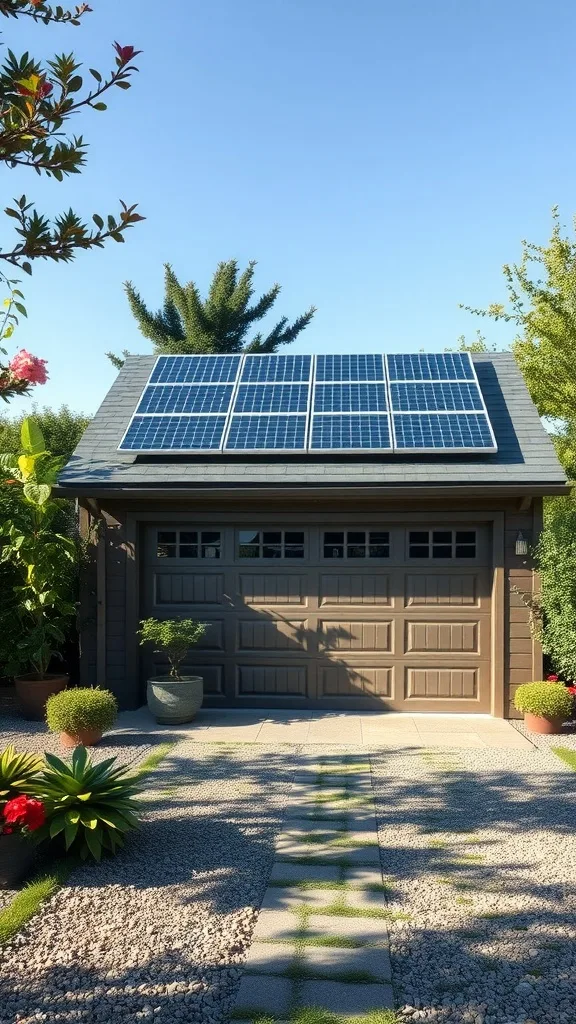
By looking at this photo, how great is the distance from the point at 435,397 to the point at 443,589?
8.81 ft

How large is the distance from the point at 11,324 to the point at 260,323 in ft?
83.3

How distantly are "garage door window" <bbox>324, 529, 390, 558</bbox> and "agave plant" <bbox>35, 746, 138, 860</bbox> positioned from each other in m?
5.07

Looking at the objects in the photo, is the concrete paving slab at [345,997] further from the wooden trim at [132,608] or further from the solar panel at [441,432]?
the solar panel at [441,432]

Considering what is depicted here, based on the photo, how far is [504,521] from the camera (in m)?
9.47

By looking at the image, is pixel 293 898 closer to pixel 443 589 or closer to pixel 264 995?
pixel 264 995

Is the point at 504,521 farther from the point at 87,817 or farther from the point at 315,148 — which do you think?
the point at 315,148

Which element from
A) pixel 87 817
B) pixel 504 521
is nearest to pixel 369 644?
pixel 504 521

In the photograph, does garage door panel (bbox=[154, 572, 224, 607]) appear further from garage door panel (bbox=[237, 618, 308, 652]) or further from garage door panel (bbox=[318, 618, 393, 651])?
garage door panel (bbox=[318, 618, 393, 651])

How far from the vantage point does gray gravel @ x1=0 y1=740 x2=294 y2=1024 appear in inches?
131

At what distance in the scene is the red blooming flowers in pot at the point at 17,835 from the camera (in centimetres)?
444

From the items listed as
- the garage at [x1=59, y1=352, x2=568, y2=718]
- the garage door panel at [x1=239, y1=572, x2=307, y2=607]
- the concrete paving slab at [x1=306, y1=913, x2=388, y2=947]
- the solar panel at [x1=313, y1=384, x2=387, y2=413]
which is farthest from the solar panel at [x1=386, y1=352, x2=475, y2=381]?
the concrete paving slab at [x1=306, y1=913, x2=388, y2=947]

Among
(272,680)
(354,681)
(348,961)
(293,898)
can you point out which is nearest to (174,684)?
(272,680)

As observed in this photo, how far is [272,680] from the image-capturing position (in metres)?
9.77

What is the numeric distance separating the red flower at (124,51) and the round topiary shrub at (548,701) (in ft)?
25.0
